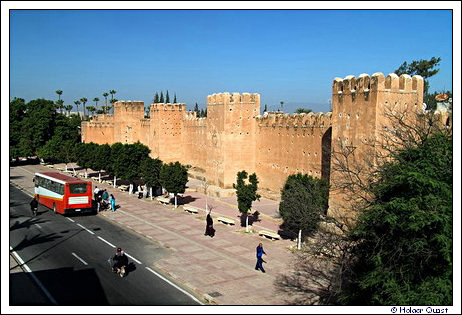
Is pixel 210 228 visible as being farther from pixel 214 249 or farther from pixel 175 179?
pixel 175 179

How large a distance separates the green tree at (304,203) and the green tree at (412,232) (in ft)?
17.0

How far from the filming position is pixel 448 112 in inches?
695

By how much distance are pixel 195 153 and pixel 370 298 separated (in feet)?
85.3

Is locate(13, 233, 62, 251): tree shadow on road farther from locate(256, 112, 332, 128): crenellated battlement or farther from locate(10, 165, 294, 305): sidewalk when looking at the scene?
A: locate(256, 112, 332, 128): crenellated battlement

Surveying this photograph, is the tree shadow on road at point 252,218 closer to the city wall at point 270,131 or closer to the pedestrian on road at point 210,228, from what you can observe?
the pedestrian on road at point 210,228

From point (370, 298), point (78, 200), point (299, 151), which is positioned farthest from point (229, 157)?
point (370, 298)

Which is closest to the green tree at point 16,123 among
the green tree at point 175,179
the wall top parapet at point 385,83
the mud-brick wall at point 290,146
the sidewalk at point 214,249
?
the sidewalk at point 214,249

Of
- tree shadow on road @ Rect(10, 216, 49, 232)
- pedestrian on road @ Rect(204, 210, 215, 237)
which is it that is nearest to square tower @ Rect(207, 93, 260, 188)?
pedestrian on road @ Rect(204, 210, 215, 237)

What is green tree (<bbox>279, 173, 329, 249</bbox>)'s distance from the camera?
16984mm

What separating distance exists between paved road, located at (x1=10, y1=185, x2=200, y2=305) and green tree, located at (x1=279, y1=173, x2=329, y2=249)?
4.69m

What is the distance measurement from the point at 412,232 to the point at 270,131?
18998 millimetres

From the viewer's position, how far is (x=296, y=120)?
25875 mm

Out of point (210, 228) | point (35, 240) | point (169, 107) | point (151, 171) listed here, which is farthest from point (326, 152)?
point (169, 107)

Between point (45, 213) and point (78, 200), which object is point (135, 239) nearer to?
point (78, 200)
